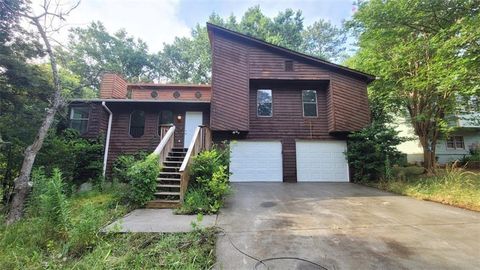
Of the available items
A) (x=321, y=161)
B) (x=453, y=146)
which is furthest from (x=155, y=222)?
(x=453, y=146)

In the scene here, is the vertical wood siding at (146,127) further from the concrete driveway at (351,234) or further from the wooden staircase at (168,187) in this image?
the concrete driveway at (351,234)

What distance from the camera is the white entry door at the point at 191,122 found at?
10.7 meters

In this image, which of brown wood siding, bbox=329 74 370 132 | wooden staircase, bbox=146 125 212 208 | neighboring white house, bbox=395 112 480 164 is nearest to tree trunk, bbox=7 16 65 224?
wooden staircase, bbox=146 125 212 208

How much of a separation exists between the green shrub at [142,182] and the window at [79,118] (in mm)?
7084

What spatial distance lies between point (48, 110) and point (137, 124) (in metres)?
4.76

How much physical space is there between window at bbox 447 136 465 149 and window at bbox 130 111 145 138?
21.5 m

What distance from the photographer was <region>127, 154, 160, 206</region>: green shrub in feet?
17.4

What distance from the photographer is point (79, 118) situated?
35.1ft

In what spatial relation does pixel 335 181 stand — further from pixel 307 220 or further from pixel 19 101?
pixel 19 101

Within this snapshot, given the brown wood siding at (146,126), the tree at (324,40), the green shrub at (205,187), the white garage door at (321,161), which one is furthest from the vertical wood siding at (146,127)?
the tree at (324,40)

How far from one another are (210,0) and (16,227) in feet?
32.0

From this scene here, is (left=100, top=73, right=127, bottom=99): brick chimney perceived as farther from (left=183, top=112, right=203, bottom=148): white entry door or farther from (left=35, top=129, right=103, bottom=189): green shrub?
(left=183, top=112, right=203, bottom=148): white entry door

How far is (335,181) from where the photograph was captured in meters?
10.1

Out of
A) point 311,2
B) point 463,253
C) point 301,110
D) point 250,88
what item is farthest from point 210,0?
point 463,253
